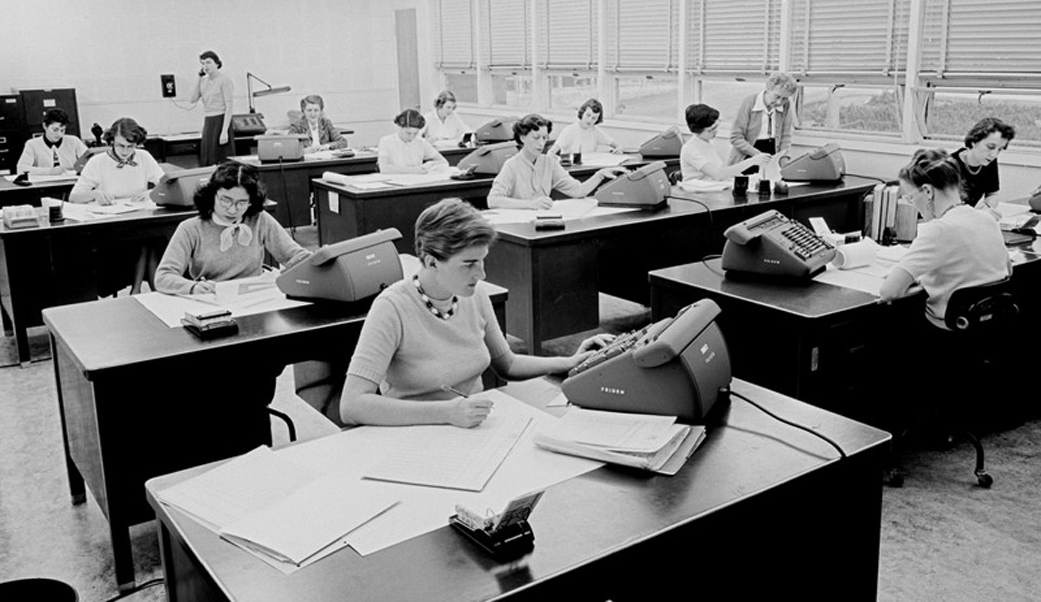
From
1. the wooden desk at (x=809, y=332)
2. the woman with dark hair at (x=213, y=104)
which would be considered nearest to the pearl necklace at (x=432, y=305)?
the wooden desk at (x=809, y=332)

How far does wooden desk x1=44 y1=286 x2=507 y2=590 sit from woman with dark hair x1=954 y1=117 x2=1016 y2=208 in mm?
3179

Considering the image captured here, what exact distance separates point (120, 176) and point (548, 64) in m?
4.76

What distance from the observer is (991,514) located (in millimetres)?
3031

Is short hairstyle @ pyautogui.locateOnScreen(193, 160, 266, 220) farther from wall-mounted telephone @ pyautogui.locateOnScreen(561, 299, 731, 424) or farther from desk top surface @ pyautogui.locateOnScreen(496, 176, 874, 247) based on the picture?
wall-mounted telephone @ pyautogui.locateOnScreen(561, 299, 731, 424)

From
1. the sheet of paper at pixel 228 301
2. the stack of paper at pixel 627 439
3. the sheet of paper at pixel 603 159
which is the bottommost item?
the stack of paper at pixel 627 439

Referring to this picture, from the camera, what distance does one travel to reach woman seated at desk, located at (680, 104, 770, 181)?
549 centimetres

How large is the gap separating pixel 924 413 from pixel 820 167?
229 cm

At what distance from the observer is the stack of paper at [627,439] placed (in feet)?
5.97

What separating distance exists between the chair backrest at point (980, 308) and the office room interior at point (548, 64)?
96 centimetres

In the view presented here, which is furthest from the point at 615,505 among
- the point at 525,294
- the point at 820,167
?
the point at 820,167

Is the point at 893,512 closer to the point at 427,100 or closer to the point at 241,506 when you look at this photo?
the point at 241,506

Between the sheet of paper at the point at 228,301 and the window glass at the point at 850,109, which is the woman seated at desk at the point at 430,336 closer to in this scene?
the sheet of paper at the point at 228,301

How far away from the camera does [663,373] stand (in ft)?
6.50

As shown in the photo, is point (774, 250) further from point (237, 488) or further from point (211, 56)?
point (211, 56)
